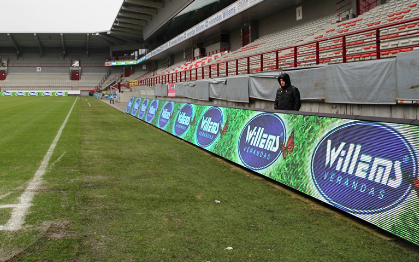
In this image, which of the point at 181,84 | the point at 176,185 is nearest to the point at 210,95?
the point at 181,84

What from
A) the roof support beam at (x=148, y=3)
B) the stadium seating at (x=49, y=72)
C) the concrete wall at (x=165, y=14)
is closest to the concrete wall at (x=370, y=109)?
the concrete wall at (x=165, y=14)

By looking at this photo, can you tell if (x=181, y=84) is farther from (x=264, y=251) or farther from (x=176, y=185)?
(x=264, y=251)

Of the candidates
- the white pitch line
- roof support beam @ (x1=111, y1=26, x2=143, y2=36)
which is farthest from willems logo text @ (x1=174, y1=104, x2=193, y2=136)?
roof support beam @ (x1=111, y1=26, x2=143, y2=36)

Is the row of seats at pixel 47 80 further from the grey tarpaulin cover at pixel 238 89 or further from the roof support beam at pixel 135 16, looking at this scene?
the grey tarpaulin cover at pixel 238 89

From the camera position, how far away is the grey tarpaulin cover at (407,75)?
23.8 ft

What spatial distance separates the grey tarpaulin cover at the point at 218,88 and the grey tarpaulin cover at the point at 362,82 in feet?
20.0

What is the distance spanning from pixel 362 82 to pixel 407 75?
1266 millimetres

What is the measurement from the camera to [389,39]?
35.9ft

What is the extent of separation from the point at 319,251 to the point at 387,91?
566 centimetres

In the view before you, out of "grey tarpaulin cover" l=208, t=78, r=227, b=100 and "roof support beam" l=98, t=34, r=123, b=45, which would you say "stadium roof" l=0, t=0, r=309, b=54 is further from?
"grey tarpaulin cover" l=208, t=78, r=227, b=100

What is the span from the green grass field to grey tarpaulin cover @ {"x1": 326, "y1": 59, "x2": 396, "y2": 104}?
142 inches

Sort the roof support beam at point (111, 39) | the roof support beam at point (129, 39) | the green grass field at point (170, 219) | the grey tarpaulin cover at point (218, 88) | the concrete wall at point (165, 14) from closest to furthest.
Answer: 1. the green grass field at point (170, 219)
2. the grey tarpaulin cover at point (218, 88)
3. the concrete wall at point (165, 14)
4. the roof support beam at point (129, 39)
5. the roof support beam at point (111, 39)

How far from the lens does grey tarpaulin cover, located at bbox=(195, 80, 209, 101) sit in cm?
1726

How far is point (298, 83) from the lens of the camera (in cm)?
1082
